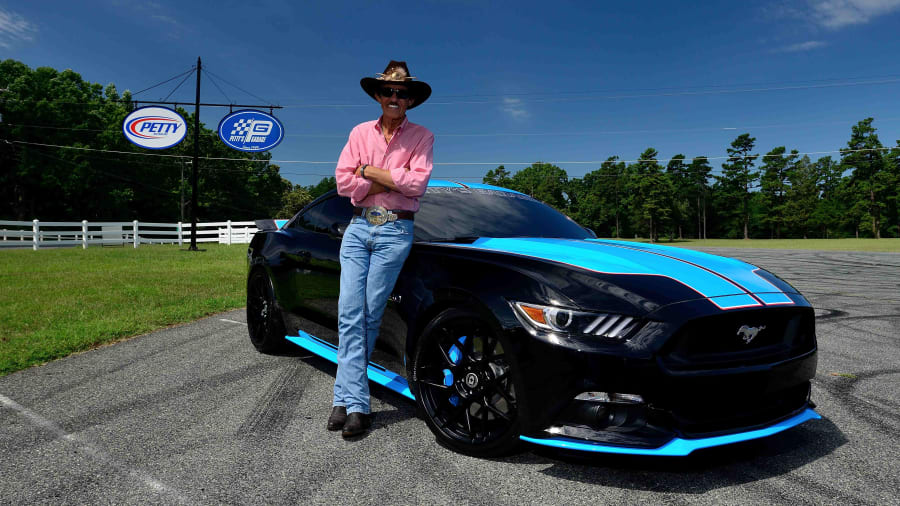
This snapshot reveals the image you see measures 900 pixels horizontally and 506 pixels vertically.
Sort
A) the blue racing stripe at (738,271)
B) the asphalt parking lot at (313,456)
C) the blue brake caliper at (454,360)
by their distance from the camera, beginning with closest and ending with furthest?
1. the asphalt parking lot at (313,456)
2. the blue racing stripe at (738,271)
3. the blue brake caliper at (454,360)

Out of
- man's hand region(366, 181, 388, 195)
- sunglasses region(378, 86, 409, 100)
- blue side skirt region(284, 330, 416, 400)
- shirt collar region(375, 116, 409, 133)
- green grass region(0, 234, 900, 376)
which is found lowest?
green grass region(0, 234, 900, 376)

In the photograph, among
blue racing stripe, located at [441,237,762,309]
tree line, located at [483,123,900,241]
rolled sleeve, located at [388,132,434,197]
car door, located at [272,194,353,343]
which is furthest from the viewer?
tree line, located at [483,123,900,241]

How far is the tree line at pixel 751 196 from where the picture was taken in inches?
2584

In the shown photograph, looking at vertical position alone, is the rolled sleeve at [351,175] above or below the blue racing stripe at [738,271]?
above

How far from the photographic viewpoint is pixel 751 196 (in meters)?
78.2

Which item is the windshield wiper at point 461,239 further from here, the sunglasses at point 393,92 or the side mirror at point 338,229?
the sunglasses at point 393,92

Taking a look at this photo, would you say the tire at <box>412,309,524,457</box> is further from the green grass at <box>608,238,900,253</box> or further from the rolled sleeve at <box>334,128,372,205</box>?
the green grass at <box>608,238,900,253</box>

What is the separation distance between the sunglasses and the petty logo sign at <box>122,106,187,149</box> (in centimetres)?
2163

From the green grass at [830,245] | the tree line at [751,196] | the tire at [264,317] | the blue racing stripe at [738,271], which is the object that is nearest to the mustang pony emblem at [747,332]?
the blue racing stripe at [738,271]

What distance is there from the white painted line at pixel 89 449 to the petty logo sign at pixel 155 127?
20881 mm

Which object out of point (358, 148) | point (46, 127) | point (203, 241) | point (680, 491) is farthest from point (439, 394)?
point (46, 127)

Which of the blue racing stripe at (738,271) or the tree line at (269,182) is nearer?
the blue racing stripe at (738,271)

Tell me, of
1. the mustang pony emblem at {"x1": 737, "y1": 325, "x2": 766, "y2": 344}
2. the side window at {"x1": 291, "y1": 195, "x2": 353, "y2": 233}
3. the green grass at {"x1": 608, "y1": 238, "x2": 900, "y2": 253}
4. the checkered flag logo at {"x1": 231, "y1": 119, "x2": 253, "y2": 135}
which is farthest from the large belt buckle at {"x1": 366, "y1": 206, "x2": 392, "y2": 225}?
the green grass at {"x1": 608, "y1": 238, "x2": 900, "y2": 253}

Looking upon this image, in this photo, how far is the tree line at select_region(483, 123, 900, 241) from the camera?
65.6 metres
